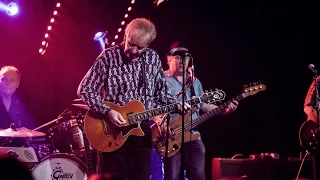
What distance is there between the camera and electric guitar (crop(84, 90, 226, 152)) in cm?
461

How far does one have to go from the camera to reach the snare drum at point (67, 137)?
663 centimetres

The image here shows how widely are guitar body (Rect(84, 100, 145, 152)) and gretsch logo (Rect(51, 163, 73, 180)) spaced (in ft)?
7.56

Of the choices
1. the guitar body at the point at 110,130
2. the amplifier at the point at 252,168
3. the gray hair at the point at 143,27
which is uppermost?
the gray hair at the point at 143,27

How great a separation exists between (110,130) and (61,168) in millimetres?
2388

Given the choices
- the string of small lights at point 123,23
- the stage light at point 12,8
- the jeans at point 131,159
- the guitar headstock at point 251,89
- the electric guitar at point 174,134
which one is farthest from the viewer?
the string of small lights at point 123,23

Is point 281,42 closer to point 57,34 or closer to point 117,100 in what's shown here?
point 57,34

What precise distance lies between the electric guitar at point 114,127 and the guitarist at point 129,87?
51 mm

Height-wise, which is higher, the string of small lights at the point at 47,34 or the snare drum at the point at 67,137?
the string of small lights at the point at 47,34

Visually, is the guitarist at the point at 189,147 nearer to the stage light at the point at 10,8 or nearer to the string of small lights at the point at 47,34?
the string of small lights at the point at 47,34

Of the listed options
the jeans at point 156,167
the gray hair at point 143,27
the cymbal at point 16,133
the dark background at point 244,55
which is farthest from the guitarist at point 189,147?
the dark background at point 244,55

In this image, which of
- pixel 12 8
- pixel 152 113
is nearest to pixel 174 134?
pixel 152 113

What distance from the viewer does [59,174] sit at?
6.75m

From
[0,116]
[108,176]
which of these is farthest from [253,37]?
[108,176]

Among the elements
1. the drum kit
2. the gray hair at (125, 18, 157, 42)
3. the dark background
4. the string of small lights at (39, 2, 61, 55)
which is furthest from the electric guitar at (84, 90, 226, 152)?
the dark background
